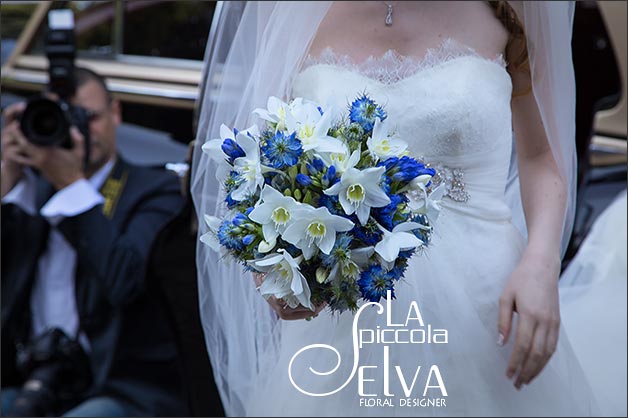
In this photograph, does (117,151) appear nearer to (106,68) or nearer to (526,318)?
(106,68)

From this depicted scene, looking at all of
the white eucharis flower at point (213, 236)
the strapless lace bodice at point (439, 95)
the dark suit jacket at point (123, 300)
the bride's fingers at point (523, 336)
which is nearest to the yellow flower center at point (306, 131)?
the white eucharis flower at point (213, 236)

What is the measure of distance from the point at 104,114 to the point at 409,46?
153 centimetres

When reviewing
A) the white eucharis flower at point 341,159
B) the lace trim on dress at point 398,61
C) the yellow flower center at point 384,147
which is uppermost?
the lace trim on dress at point 398,61

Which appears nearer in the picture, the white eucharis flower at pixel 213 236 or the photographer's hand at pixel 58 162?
the white eucharis flower at pixel 213 236

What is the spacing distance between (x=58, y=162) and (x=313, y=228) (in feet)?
5.92

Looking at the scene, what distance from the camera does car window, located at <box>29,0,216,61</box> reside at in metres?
3.63

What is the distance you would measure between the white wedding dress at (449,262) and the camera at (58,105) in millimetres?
1261

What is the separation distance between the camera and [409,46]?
204 centimetres

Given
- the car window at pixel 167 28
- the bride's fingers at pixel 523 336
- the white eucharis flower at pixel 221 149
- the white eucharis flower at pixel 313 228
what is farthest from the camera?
the car window at pixel 167 28

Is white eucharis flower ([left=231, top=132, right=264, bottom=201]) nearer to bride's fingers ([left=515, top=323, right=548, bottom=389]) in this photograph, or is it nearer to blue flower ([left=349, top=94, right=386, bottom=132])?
blue flower ([left=349, top=94, right=386, bottom=132])

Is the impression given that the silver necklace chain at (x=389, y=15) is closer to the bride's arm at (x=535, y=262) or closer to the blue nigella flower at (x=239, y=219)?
the bride's arm at (x=535, y=262)

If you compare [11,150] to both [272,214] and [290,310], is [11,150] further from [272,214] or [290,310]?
[272,214]

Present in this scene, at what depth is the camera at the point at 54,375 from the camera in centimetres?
304

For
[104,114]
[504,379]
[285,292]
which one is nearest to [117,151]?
[104,114]
